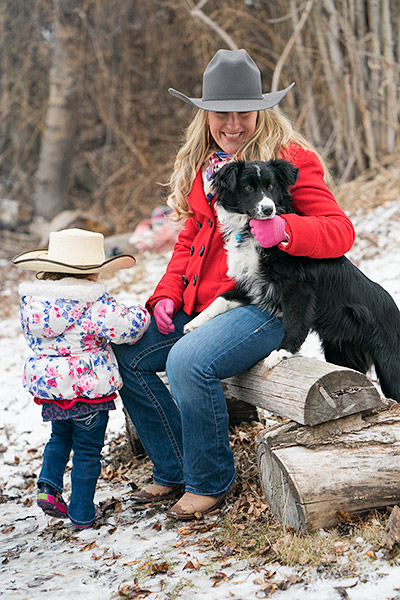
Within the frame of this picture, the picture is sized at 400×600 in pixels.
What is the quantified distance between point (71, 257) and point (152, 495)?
1.17 metres

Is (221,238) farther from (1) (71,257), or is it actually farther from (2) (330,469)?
(2) (330,469)

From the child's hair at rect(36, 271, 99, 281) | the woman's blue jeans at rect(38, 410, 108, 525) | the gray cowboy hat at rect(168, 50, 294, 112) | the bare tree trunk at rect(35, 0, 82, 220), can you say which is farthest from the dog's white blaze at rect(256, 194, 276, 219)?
the bare tree trunk at rect(35, 0, 82, 220)


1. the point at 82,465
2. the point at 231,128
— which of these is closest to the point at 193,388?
the point at 82,465

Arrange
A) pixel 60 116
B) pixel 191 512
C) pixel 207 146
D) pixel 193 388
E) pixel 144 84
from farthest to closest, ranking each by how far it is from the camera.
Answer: pixel 144 84, pixel 60 116, pixel 207 146, pixel 191 512, pixel 193 388

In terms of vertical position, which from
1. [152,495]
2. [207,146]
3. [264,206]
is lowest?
[152,495]

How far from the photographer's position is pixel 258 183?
→ 2646 millimetres

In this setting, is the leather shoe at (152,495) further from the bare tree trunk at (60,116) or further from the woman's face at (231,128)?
the bare tree trunk at (60,116)

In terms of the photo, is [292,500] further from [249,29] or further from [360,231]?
[249,29]

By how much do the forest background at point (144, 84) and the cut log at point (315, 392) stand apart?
5490 millimetres

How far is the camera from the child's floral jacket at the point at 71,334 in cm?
267

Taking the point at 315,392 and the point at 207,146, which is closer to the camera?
the point at 315,392

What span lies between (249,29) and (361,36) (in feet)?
6.73

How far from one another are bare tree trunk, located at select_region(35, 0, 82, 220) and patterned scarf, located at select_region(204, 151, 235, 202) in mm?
7927

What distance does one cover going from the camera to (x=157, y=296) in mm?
2986
